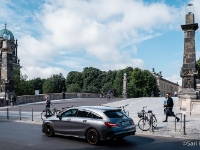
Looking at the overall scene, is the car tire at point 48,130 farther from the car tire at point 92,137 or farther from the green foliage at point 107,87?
the green foliage at point 107,87

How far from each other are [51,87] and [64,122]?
84.8m

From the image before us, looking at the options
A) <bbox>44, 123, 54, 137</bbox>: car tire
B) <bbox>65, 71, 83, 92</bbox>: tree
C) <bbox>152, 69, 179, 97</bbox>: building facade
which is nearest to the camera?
<bbox>44, 123, 54, 137</bbox>: car tire

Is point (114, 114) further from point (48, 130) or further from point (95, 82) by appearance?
point (95, 82)

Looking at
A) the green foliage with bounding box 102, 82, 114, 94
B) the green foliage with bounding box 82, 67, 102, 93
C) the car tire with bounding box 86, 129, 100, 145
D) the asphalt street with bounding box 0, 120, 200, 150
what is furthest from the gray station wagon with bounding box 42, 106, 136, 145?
the green foliage with bounding box 82, 67, 102, 93

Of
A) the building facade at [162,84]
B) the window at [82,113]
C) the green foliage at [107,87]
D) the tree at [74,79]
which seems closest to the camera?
the window at [82,113]

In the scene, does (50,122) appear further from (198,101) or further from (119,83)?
(119,83)

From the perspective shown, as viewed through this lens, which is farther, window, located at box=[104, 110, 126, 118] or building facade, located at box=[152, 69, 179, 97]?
building facade, located at box=[152, 69, 179, 97]

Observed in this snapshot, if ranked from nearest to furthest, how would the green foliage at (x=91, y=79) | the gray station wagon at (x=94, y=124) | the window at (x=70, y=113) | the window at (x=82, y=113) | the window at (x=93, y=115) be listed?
1. the gray station wagon at (x=94, y=124)
2. the window at (x=93, y=115)
3. the window at (x=82, y=113)
4. the window at (x=70, y=113)
5. the green foliage at (x=91, y=79)

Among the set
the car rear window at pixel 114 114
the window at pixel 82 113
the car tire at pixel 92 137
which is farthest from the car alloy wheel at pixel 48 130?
the car rear window at pixel 114 114

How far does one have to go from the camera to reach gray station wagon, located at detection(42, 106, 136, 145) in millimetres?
9258

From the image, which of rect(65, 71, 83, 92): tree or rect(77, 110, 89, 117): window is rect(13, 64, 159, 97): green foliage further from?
rect(77, 110, 89, 117): window

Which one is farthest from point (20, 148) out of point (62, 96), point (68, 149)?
point (62, 96)

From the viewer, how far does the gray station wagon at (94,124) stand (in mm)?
9258

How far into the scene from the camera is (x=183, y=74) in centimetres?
2088
